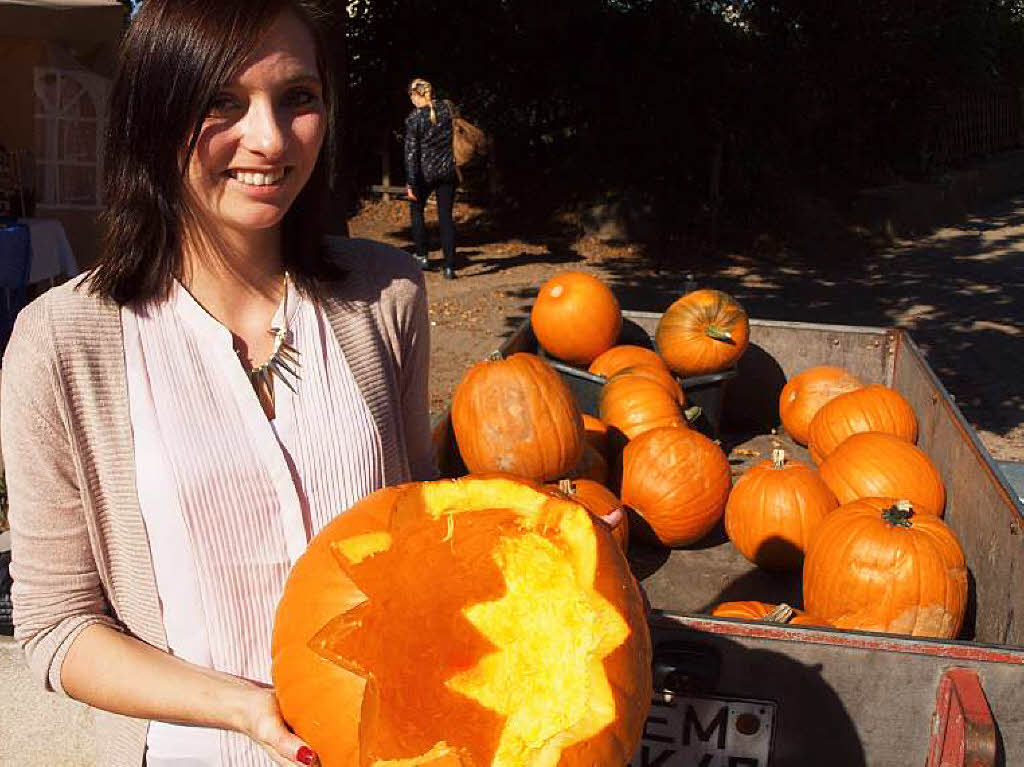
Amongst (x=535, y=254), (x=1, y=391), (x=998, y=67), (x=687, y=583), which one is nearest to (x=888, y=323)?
(x=535, y=254)

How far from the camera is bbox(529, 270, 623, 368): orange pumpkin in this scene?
16.3 ft

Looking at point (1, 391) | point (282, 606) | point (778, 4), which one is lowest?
point (282, 606)

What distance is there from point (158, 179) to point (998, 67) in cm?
2278

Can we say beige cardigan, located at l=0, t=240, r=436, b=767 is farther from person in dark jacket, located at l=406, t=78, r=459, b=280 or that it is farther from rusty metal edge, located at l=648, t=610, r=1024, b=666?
person in dark jacket, located at l=406, t=78, r=459, b=280

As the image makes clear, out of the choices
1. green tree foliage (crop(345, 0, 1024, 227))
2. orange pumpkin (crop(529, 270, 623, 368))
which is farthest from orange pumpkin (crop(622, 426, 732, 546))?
green tree foliage (crop(345, 0, 1024, 227))

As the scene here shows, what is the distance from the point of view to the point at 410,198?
36.5ft

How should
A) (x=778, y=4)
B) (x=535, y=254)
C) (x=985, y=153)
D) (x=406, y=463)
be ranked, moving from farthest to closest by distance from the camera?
(x=985, y=153), (x=778, y=4), (x=535, y=254), (x=406, y=463)

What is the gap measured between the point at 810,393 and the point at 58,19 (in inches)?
273

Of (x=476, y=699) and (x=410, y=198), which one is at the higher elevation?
(x=410, y=198)

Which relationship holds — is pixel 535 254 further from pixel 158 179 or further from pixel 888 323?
pixel 158 179

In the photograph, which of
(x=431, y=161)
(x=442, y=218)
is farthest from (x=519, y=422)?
(x=431, y=161)

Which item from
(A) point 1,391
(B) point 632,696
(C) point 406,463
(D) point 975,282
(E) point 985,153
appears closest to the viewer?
(B) point 632,696

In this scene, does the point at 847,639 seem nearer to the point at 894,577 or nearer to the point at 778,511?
the point at 894,577

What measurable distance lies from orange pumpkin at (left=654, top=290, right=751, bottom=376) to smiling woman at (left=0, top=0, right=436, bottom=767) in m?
3.33
